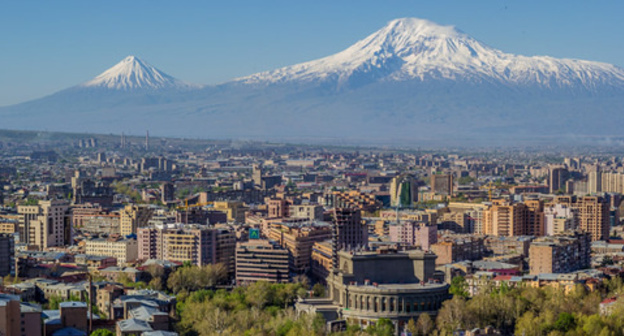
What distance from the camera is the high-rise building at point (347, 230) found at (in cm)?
4909

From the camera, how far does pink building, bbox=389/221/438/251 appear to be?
60.0 metres

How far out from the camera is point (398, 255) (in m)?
42.6

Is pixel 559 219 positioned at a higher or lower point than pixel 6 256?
higher

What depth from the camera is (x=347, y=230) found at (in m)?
50.3

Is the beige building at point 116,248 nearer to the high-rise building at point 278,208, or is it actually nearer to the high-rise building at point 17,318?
the high-rise building at point 278,208

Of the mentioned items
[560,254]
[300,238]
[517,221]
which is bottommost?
[560,254]

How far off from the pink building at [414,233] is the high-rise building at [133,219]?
1283 cm

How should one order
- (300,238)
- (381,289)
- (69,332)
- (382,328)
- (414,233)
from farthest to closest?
(414,233) < (300,238) < (381,289) < (382,328) < (69,332)

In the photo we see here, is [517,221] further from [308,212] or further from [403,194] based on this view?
[403,194]

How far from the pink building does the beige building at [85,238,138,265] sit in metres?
13.0

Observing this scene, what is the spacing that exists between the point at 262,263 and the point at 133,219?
1860cm

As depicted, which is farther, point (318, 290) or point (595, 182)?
point (595, 182)

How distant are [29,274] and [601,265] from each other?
941 inches

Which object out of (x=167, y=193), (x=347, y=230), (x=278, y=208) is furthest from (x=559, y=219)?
(x=167, y=193)
